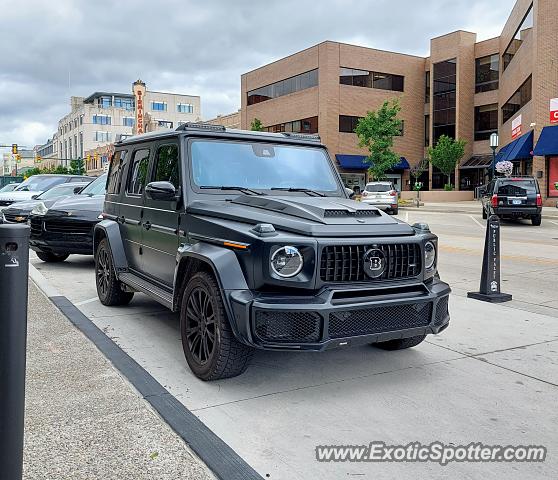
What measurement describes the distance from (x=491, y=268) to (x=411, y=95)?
166ft

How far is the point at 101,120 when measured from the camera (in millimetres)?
116750

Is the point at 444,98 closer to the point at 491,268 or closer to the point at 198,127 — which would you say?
the point at 491,268

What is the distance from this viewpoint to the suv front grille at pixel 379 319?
3871 millimetres

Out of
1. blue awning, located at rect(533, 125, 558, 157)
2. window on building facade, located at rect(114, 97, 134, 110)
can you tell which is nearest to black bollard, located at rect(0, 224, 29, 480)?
blue awning, located at rect(533, 125, 558, 157)

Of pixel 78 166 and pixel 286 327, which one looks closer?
pixel 286 327

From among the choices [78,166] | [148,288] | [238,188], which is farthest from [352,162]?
[238,188]

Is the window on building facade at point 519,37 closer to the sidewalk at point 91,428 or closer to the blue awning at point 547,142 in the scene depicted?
the blue awning at point 547,142

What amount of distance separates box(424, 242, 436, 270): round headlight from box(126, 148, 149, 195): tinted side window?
292cm

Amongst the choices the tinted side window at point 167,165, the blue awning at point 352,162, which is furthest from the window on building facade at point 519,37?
the tinted side window at point 167,165

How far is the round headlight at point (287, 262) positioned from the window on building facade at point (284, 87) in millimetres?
50391

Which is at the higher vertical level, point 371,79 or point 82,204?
point 371,79

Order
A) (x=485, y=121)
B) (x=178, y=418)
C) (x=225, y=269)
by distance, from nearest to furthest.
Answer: (x=178, y=418), (x=225, y=269), (x=485, y=121)

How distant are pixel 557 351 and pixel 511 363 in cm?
68

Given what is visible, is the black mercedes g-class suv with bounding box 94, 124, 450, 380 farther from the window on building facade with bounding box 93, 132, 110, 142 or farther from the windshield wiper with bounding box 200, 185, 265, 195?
the window on building facade with bounding box 93, 132, 110, 142
